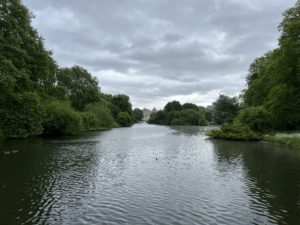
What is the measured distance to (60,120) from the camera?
55.8 meters

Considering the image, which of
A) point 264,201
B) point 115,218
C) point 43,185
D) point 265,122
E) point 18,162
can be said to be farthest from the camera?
point 265,122

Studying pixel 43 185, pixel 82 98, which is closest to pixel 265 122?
pixel 43 185

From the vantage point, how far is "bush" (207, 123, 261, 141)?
45969 millimetres

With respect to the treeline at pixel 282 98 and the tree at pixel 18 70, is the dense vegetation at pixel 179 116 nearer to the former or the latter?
the treeline at pixel 282 98

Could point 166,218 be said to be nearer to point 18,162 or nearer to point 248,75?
point 18,162

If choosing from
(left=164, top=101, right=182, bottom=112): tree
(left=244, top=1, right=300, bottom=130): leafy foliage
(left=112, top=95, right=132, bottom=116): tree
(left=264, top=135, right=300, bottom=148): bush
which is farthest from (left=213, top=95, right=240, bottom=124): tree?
(left=164, top=101, right=182, bottom=112): tree

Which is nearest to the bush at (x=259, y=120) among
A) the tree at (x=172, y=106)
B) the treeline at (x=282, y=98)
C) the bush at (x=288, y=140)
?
the treeline at (x=282, y=98)

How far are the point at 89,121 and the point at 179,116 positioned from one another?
89.9m

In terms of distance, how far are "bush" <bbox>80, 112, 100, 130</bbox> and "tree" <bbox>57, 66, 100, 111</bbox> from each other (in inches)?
404

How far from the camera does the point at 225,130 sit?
4944 cm

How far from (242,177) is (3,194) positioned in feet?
43.8

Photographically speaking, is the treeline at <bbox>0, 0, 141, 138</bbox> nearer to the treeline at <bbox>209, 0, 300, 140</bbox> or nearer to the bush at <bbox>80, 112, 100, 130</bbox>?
the treeline at <bbox>209, 0, 300, 140</bbox>

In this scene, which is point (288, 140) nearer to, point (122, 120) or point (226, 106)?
point (226, 106)

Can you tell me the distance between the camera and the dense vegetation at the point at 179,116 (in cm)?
15914
